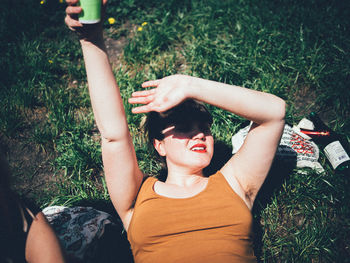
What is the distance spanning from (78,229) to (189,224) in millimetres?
1001

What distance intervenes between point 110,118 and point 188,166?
0.77 m

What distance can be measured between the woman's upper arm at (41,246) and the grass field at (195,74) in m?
0.98

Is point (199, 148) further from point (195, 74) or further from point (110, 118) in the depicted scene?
point (195, 74)

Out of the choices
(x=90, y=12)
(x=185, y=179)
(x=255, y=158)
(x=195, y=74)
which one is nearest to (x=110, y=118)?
(x=90, y=12)

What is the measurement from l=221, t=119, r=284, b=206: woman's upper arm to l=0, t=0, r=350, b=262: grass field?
825 millimetres

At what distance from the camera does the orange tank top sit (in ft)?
5.50

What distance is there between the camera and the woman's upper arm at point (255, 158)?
183cm

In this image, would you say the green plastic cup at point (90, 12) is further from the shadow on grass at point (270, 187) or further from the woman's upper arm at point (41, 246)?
the shadow on grass at point (270, 187)

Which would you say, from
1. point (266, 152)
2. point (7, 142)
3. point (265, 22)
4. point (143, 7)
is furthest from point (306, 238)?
point (143, 7)

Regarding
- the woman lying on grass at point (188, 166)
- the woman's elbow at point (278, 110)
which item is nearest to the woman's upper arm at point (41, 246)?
the woman lying on grass at point (188, 166)

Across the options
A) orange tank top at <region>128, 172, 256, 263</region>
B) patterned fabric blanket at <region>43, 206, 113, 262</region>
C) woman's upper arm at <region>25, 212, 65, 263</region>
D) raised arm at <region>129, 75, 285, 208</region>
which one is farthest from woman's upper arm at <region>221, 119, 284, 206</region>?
woman's upper arm at <region>25, 212, 65, 263</region>

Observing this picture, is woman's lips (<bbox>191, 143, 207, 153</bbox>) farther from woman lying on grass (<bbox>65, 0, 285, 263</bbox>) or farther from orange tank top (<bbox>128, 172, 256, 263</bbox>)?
orange tank top (<bbox>128, 172, 256, 263</bbox>)

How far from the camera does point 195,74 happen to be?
333 centimetres

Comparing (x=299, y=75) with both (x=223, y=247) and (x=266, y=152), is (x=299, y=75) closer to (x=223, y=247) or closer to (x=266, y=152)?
(x=266, y=152)
